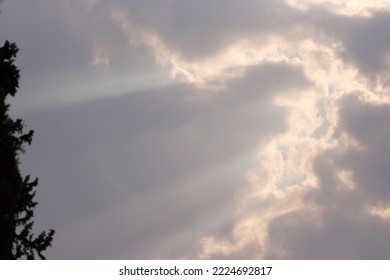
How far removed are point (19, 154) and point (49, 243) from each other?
13.9ft

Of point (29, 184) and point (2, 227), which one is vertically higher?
point (29, 184)

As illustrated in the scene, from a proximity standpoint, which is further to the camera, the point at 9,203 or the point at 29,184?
the point at 29,184

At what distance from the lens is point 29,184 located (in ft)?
92.4

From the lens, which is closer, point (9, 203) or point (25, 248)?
point (9, 203)

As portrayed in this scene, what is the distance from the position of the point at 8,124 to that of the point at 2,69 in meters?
3.64

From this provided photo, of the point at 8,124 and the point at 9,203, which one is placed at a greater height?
the point at 8,124
